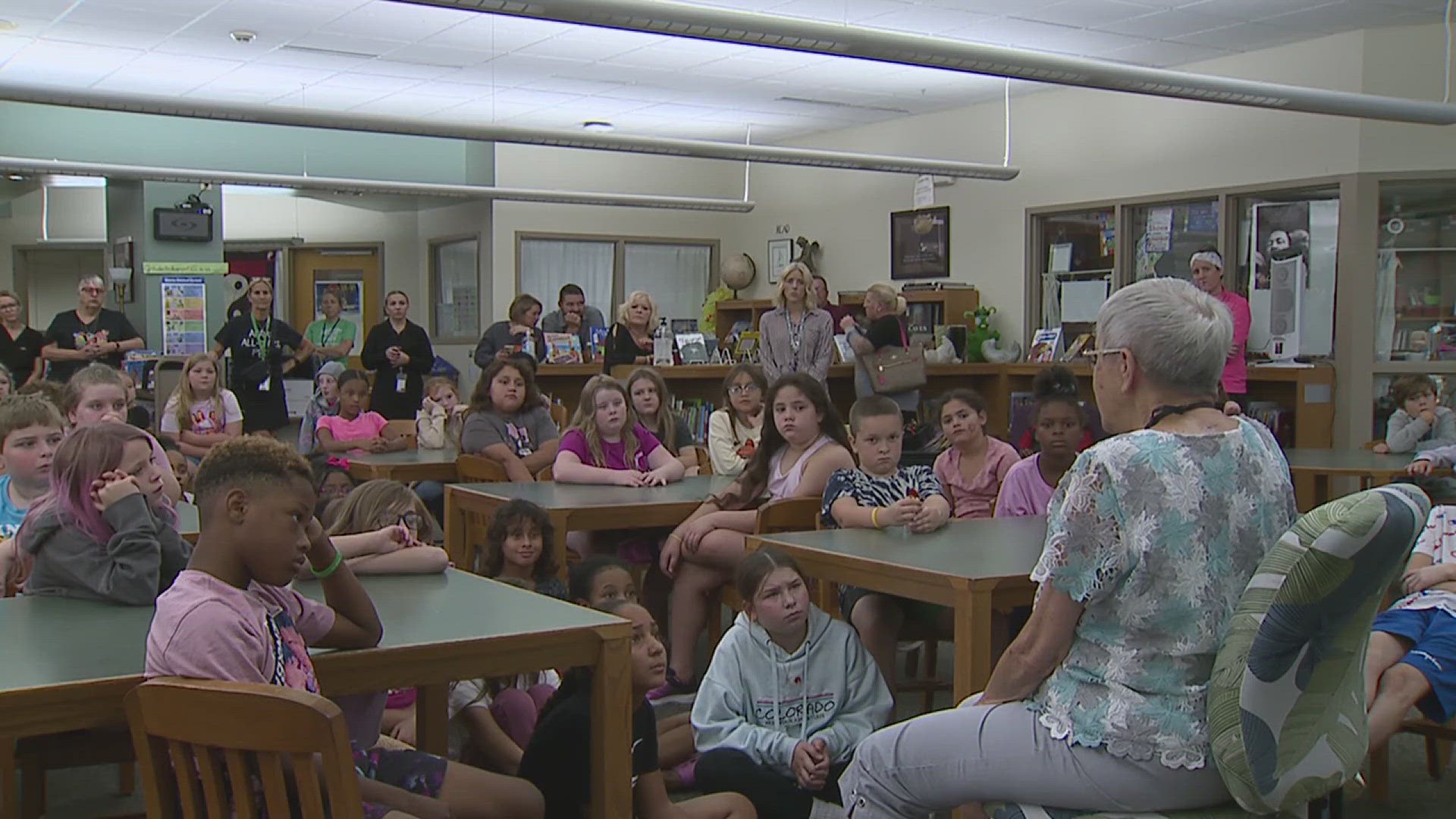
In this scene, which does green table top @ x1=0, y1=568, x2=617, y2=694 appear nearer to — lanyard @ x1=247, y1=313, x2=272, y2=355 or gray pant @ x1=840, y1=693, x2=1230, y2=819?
gray pant @ x1=840, y1=693, x2=1230, y2=819

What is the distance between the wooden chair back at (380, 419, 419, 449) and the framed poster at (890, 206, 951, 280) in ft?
18.7

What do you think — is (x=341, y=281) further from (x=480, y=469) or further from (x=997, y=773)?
(x=997, y=773)

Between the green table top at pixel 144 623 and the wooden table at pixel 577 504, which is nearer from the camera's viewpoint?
the green table top at pixel 144 623

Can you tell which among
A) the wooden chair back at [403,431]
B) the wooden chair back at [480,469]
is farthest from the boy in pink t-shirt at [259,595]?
the wooden chair back at [403,431]

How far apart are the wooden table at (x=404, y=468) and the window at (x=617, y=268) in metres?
7.33

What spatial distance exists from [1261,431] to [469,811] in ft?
4.53

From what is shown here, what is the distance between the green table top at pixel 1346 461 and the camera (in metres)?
5.54

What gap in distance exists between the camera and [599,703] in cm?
231

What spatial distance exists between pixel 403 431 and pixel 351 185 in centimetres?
503

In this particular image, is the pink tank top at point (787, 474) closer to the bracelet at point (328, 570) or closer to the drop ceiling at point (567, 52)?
the bracelet at point (328, 570)

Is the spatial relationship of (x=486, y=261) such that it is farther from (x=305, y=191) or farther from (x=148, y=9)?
(x=148, y=9)

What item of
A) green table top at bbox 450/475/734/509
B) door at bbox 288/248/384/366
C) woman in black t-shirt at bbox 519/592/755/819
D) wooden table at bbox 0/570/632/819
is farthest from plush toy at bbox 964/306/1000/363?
wooden table at bbox 0/570/632/819

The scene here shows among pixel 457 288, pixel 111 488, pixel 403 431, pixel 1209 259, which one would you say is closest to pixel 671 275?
pixel 457 288

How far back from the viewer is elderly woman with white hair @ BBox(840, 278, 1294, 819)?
6.37ft
